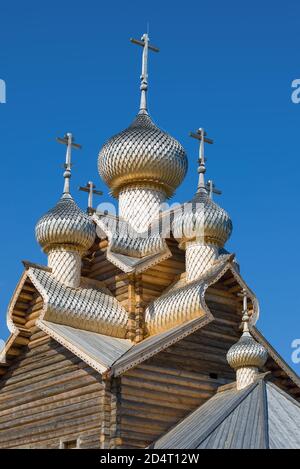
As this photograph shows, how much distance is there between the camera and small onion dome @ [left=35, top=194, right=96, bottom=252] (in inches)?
810

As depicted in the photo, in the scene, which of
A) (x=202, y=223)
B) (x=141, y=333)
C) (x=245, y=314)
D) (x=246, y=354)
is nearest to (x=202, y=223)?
(x=202, y=223)

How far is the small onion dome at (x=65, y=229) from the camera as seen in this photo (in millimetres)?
20562

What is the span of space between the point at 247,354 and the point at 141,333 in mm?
2694

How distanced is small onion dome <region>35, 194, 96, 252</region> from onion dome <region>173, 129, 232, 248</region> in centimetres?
190

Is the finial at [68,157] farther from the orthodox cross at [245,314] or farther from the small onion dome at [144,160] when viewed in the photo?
the orthodox cross at [245,314]

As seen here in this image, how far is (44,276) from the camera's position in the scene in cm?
2008

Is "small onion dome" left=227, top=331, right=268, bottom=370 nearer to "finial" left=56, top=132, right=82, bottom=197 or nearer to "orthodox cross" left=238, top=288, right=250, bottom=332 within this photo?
"orthodox cross" left=238, top=288, right=250, bottom=332

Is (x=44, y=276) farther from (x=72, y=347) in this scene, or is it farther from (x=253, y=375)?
(x=253, y=375)

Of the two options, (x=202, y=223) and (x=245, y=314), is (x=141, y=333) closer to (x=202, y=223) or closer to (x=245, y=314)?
(x=245, y=314)

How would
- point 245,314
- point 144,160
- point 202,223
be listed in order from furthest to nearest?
1. point 144,160
2. point 202,223
3. point 245,314

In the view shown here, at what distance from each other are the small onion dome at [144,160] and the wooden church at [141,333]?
0.10 ft

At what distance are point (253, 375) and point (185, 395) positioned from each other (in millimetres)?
1350

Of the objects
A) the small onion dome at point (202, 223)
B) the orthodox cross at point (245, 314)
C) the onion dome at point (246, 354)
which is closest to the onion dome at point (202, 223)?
the small onion dome at point (202, 223)

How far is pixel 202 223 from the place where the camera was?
20.0m
